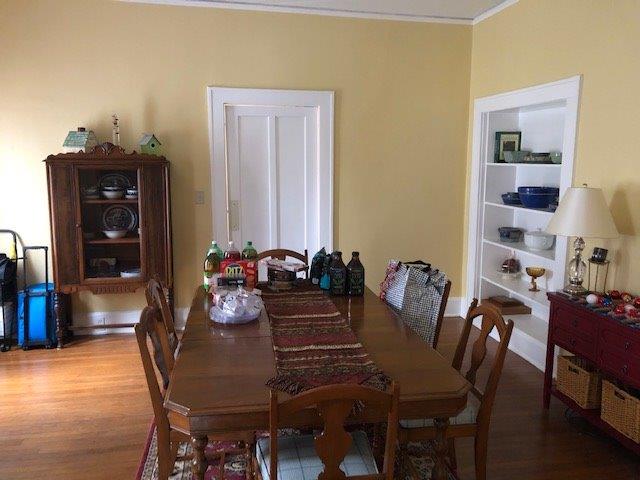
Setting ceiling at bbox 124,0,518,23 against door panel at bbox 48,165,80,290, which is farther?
ceiling at bbox 124,0,518,23

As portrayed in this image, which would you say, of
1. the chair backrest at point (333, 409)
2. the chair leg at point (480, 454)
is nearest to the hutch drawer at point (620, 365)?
the chair leg at point (480, 454)

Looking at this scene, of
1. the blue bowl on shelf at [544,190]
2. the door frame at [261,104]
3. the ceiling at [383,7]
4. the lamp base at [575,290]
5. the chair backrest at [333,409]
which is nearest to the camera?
the chair backrest at [333,409]

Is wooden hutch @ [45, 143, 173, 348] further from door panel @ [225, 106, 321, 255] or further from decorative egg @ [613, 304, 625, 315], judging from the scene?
decorative egg @ [613, 304, 625, 315]

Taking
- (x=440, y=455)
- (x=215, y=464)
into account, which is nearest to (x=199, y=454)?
(x=440, y=455)

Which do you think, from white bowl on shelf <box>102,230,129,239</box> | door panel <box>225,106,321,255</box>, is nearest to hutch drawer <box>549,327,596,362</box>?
door panel <box>225,106,321,255</box>

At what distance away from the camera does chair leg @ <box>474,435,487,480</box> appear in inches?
83.0

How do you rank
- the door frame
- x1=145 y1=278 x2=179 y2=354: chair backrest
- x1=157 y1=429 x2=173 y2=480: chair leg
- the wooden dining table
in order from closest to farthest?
1. the wooden dining table
2. x1=157 y1=429 x2=173 y2=480: chair leg
3. x1=145 y1=278 x2=179 y2=354: chair backrest
4. the door frame

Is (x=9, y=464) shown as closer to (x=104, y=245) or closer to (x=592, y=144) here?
(x=104, y=245)

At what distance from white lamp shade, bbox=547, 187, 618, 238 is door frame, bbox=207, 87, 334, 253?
2.14 m

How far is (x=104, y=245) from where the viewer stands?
4297 millimetres

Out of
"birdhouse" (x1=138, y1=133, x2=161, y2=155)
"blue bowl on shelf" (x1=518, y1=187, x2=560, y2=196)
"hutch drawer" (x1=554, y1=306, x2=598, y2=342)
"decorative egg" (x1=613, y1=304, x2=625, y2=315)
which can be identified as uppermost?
"birdhouse" (x1=138, y1=133, x2=161, y2=155)

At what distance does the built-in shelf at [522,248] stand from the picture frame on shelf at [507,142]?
68 centimetres

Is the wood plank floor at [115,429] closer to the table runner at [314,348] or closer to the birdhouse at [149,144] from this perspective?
the table runner at [314,348]

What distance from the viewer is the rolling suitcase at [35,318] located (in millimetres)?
4055
